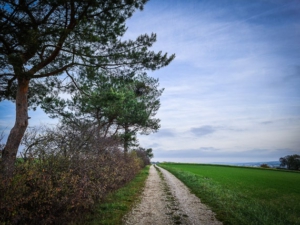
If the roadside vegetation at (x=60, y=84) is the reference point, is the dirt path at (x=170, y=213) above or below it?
below

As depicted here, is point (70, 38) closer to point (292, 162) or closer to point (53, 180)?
point (53, 180)

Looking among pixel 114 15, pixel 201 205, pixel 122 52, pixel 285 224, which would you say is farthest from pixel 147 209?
pixel 114 15

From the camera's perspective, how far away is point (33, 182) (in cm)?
482

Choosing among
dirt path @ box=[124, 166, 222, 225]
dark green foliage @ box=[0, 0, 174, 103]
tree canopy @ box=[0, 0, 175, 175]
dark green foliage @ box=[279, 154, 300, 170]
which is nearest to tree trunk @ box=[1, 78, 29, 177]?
tree canopy @ box=[0, 0, 175, 175]

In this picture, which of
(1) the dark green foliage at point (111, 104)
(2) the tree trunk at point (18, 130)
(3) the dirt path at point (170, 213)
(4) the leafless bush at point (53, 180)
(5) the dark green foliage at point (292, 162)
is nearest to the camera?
(4) the leafless bush at point (53, 180)

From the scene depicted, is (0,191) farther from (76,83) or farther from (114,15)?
(114,15)

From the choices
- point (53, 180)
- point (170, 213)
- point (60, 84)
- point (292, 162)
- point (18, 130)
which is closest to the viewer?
point (53, 180)

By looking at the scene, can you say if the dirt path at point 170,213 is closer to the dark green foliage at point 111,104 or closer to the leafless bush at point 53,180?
the leafless bush at point 53,180

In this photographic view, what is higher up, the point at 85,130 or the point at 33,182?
the point at 85,130

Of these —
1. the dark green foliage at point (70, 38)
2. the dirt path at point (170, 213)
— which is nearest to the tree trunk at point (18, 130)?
the dark green foliage at point (70, 38)

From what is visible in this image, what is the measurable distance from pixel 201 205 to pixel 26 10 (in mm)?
10435

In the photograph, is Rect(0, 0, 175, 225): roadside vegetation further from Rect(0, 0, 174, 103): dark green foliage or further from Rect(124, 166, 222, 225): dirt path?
Rect(124, 166, 222, 225): dirt path

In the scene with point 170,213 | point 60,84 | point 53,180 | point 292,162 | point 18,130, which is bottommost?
point 170,213

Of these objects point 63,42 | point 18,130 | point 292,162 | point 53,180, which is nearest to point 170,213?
point 53,180
